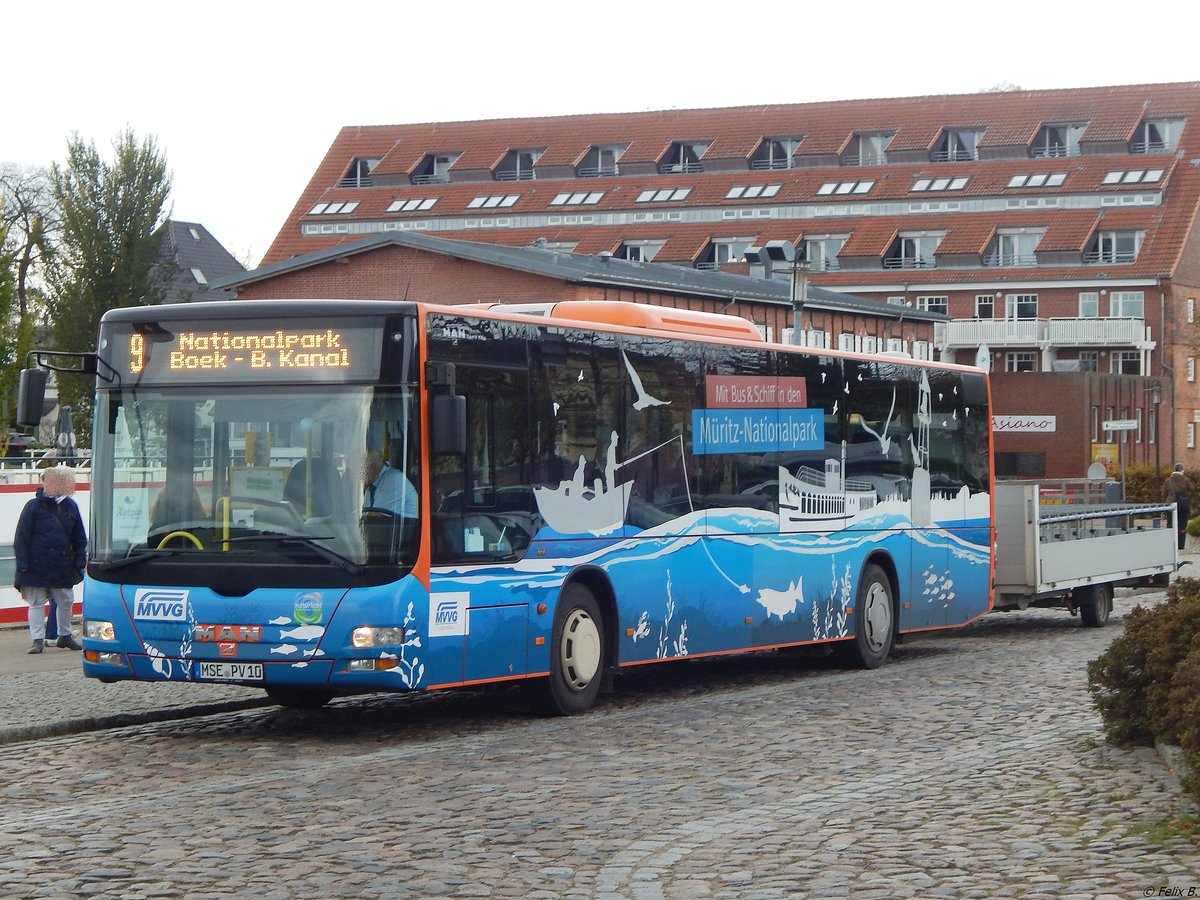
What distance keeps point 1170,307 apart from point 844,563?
218 ft

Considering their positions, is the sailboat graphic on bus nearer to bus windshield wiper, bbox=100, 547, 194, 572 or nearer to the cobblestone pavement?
the cobblestone pavement

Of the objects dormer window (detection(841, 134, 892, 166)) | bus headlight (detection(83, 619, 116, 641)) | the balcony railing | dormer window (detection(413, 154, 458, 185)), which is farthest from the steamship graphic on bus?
dormer window (detection(413, 154, 458, 185))

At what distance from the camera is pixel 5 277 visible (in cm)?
3856

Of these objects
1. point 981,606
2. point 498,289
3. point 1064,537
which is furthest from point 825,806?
point 498,289

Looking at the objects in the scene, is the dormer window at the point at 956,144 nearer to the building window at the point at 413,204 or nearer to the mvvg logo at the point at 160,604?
the building window at the point at 413,204

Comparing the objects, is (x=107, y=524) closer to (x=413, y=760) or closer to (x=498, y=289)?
(x=413, y=760)

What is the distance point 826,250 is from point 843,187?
3165mm

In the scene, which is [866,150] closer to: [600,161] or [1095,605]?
[600,161]

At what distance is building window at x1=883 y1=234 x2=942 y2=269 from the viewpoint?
274ft

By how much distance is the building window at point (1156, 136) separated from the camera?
83.3m

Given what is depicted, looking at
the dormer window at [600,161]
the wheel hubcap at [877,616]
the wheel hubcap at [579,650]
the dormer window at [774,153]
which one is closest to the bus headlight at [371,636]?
the wheel hubcap at [579,650]

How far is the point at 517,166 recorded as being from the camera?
92.1m

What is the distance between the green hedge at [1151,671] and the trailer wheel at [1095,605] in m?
12.3

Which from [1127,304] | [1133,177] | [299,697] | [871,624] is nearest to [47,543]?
[299,697]
